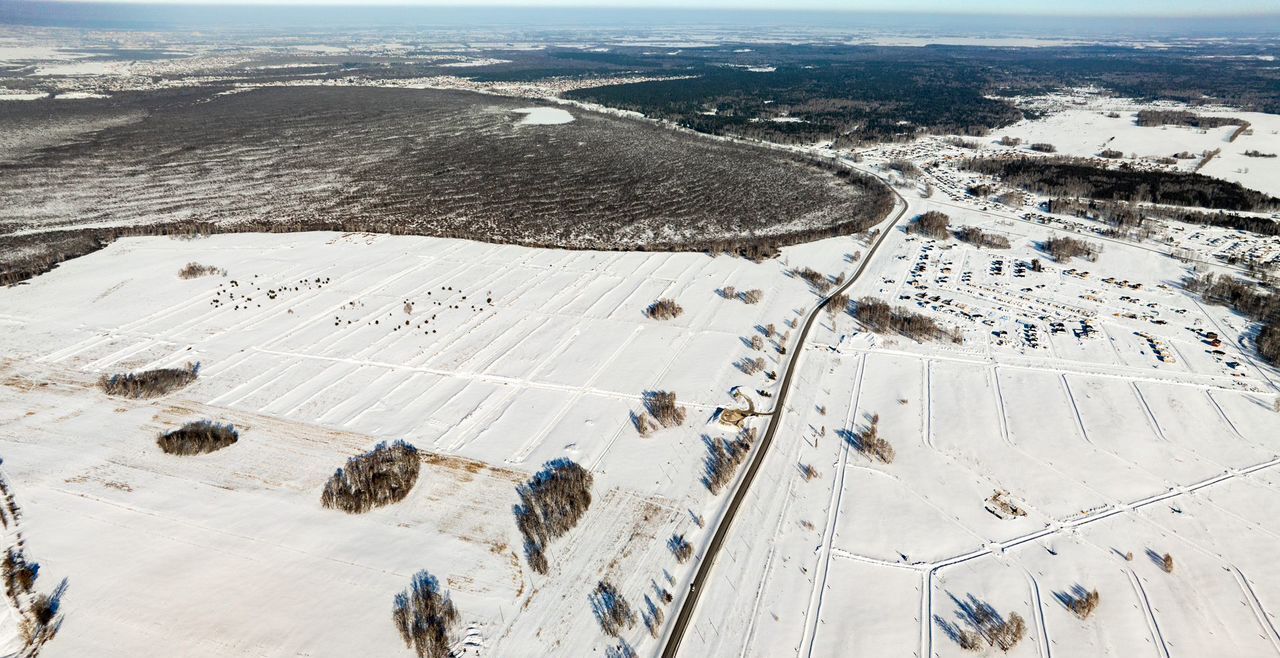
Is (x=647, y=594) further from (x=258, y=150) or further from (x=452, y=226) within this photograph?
(x=258, y=150)

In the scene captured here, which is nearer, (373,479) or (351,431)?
(373,479)

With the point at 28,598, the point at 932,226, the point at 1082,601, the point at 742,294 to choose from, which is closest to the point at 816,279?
the point at 742,294

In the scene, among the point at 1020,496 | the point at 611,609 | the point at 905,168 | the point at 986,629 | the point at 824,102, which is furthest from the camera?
the point at 824,102

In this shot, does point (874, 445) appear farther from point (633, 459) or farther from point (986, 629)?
point (633, 459)

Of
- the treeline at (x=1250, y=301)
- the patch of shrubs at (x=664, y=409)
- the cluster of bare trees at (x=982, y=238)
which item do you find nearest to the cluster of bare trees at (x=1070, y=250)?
the cluster of bare trees at (x=982, y=238)

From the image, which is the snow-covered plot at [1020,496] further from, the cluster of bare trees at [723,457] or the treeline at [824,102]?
the treeline at [824,102]
